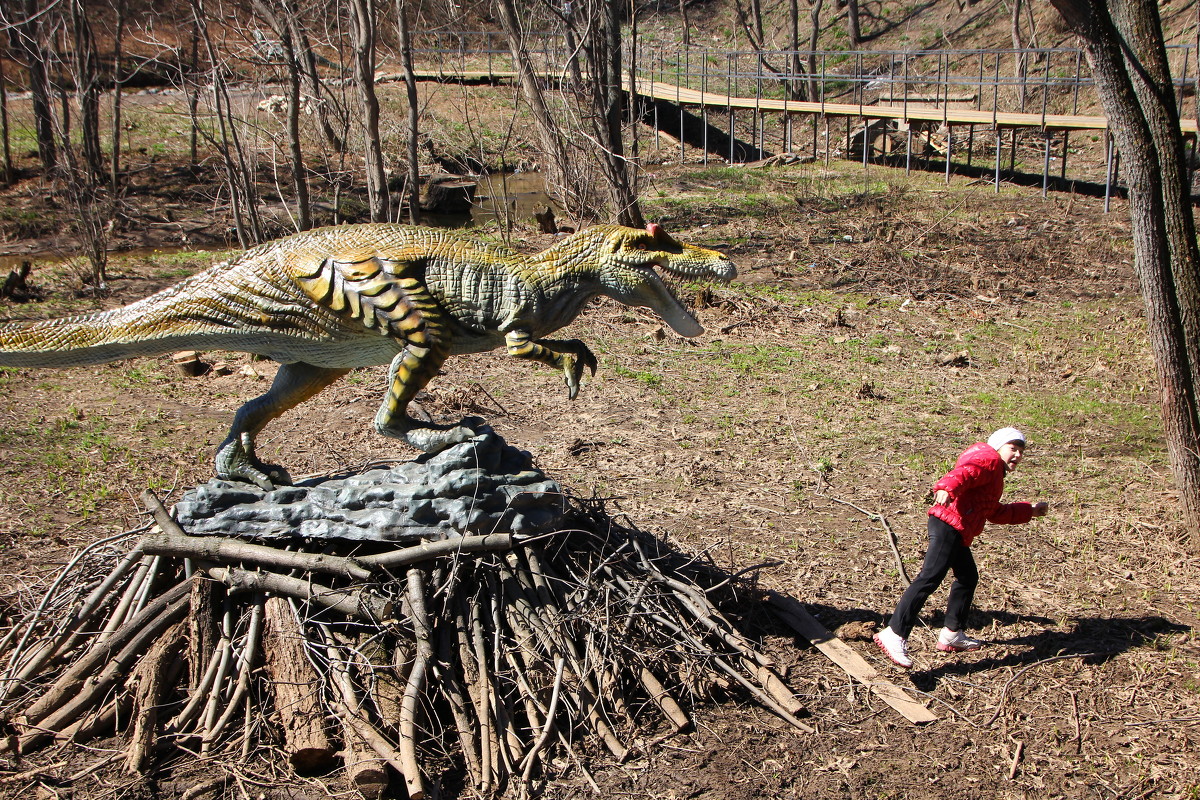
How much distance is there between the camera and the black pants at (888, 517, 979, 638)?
462cm

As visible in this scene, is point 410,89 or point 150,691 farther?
point 410,89

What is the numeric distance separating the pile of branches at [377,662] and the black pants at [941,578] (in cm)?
73

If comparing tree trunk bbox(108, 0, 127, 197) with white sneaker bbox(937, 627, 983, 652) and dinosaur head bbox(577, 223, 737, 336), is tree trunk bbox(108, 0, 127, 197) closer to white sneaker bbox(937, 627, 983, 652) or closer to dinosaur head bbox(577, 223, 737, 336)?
dinosaur head bbox(577, 223, 737, 336)

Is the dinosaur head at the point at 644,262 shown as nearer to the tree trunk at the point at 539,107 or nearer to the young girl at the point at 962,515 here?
the young girl at the point at 962,515

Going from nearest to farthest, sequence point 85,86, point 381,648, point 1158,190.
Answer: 1. point 381,648
2. point 1158,190
3. point 85,86

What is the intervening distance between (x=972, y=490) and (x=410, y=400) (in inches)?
102

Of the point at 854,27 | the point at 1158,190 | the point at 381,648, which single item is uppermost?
the point at 854,27

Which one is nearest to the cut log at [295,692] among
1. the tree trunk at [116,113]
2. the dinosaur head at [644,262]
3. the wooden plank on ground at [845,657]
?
the dinosaur head at [644,262]

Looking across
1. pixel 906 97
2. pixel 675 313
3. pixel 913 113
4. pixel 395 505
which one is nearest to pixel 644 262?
pixel 675 313

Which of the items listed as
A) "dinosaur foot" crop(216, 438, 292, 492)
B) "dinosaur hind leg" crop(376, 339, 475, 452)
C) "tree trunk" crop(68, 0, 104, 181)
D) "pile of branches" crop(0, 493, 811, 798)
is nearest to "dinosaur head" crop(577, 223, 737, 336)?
"dinosaur hind leg" crop(376, 339, 475, 452)

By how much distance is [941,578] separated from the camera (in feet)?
15.1

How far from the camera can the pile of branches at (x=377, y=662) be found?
4031 millimetres

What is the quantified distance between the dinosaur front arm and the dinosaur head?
0.31 metres

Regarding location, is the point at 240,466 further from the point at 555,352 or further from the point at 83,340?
the point at 555,352
